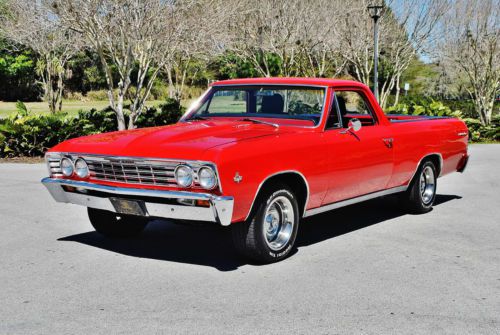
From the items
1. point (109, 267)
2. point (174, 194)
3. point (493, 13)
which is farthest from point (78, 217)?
point (493, 13)

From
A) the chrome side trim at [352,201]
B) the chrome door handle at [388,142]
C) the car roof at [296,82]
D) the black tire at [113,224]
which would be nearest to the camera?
the chrome side trim at [352,201]

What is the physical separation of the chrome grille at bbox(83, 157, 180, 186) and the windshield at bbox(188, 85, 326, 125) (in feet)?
5.21

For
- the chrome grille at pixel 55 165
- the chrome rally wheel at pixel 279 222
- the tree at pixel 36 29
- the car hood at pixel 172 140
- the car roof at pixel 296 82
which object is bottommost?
the chrome rally wheel at pixel 279 222

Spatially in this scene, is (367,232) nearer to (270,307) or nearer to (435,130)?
(435,130)

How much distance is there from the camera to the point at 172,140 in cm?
608

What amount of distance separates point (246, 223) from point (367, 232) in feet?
7.35

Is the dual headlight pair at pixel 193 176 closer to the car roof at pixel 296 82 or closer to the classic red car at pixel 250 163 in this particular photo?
the classic red car at pixel 250 163

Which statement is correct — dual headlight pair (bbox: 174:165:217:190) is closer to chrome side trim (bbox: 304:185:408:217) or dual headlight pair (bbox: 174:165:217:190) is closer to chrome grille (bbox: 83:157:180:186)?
chrome grille (bbox: 83:157:180:186)

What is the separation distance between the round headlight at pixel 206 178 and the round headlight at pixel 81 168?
130 cm

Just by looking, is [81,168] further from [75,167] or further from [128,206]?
[128,206]

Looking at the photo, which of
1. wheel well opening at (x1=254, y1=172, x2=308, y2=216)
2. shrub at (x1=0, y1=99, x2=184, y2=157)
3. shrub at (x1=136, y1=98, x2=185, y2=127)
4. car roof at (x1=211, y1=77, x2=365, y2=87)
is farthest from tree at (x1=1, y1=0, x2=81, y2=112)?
wheel well opening at (x1=254, y1=172, x2=308, y2=216)

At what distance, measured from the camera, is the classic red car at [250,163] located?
18.8ft

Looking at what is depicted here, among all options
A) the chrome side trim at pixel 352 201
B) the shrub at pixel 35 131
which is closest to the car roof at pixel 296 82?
the chrome side trim at pixel 352 201

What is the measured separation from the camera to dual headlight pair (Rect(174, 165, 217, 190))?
5.65m
